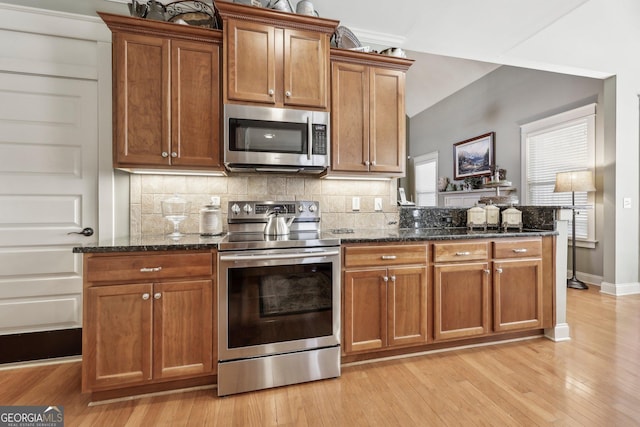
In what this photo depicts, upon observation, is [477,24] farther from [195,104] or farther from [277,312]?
[277,312]

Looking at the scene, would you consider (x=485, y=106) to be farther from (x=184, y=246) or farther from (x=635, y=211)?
(x=184, y=246)

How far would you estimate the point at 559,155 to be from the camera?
4305 millimetres

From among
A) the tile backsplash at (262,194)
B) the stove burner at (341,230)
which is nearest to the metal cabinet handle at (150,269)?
the tile backsplash at (262,194)

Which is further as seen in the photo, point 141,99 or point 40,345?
point 40,345

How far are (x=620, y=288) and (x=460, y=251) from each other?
10.2 ft

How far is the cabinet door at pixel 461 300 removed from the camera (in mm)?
2174

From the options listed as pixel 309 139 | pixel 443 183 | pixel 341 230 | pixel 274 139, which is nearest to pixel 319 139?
pixel 309 139

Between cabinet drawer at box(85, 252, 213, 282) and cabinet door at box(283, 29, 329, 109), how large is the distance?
1278mm

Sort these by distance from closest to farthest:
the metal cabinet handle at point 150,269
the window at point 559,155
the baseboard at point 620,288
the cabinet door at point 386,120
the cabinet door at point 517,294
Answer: the metal cabinet handle at point 150,269, the cabinet door at point 517,294, the cabinet door at point 386,120, the baseboard at point 620,288, the window at point 559,155

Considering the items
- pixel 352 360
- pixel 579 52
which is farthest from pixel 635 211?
pixel 352 360

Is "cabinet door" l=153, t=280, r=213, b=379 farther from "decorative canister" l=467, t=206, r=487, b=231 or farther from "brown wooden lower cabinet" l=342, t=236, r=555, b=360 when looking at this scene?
"decorative canister" l=467, t=206, r=487, b=231

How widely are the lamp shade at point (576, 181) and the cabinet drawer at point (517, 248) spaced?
6.72ft

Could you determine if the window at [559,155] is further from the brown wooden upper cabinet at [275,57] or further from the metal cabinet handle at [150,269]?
the metal cabinet handle at [150,269]

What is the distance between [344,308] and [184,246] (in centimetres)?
109
